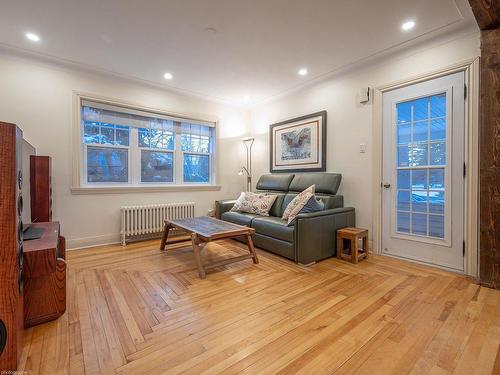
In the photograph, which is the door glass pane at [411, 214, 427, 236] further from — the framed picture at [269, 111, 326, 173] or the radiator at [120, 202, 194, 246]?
the radiator at [120, 202, 194, 246]

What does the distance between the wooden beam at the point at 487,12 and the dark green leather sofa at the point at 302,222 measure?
6.23 feet

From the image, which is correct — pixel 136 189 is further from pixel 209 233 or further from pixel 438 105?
pixel 438 105

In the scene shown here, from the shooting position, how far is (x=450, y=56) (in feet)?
8.05

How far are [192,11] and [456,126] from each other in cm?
277

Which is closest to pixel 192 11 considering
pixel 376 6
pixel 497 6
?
pixel 376 6

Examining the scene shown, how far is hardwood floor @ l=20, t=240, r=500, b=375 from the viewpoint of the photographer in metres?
1.26

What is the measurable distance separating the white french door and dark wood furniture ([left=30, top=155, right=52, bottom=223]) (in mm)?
3789

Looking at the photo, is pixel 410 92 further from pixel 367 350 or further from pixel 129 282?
pixel 129 282

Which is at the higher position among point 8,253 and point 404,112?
point 404,112

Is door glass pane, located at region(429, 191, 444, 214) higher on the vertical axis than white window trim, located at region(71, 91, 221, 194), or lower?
lower

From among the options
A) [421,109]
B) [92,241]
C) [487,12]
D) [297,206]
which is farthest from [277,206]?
[487,12]

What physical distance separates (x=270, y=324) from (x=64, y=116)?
352 cm

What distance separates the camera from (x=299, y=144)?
3.96 metres

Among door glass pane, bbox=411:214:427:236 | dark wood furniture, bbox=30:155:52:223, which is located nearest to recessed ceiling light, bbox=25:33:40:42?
dark wood furniture, bbox=30:155:52:223
